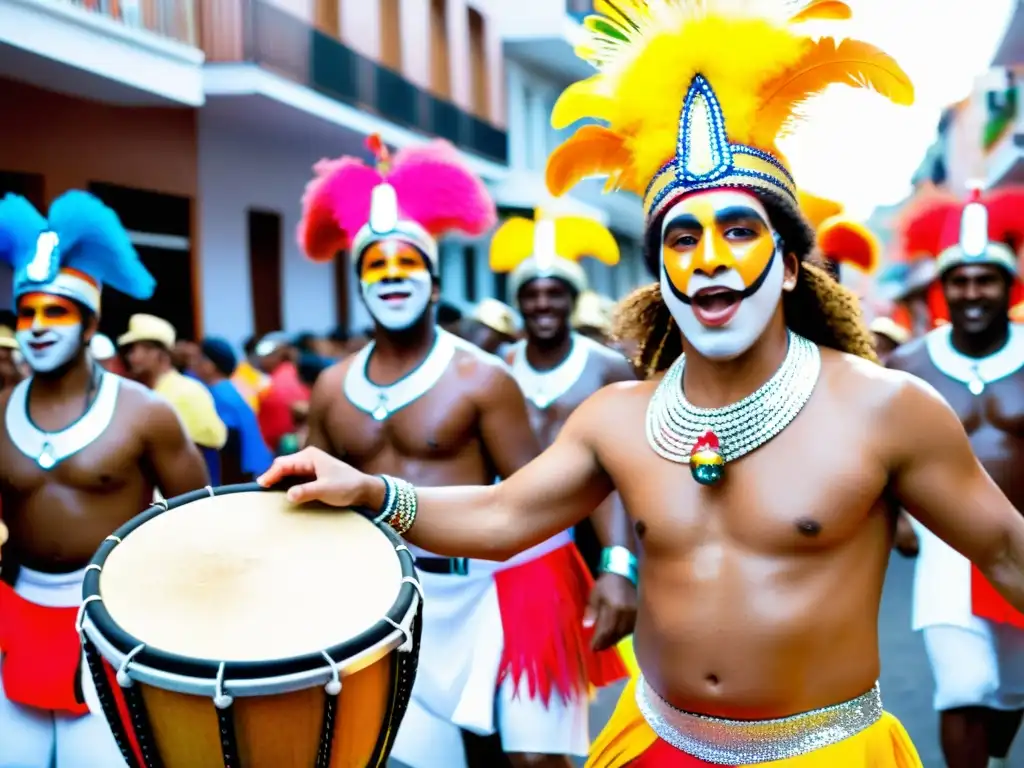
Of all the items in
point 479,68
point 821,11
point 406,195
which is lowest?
point 406,195

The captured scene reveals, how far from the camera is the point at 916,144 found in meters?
3.02

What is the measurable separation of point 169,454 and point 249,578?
6.10ft

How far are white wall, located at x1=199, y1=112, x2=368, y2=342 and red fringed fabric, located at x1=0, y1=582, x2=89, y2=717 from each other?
359 inches

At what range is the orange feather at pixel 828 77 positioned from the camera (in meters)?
2.65

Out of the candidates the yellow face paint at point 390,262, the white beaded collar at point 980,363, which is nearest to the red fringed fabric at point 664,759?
the yellow face paint at point 390,262

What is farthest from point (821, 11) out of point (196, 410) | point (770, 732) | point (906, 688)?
point (196, 410)

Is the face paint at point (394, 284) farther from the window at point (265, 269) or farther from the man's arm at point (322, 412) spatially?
the window at point (265, 269)

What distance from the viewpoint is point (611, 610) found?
3.46m

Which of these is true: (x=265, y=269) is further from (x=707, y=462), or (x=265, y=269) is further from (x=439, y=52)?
(x=707, y=462)

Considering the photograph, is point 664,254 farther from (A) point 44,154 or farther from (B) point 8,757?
(A) point 44,154

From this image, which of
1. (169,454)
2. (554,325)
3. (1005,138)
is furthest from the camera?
(1005,138)

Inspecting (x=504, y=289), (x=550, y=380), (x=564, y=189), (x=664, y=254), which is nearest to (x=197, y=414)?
(x=550, y=380)

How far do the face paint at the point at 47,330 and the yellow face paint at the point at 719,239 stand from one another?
250 centimetres

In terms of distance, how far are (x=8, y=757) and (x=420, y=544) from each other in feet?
6.52
